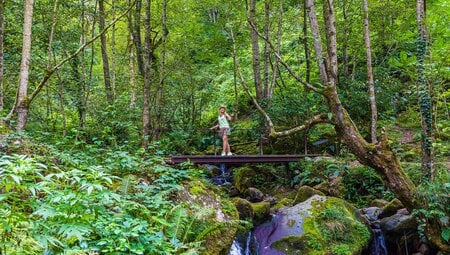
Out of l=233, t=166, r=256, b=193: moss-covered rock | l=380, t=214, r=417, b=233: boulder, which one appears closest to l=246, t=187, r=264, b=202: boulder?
l=233, t=166, r=256, b=193: moss-covered rock

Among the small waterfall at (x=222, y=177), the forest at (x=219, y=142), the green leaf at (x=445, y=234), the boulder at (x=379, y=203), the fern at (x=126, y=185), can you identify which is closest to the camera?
the forest at (x=219, y=142)

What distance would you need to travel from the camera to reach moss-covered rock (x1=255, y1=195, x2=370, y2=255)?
21.9 feet

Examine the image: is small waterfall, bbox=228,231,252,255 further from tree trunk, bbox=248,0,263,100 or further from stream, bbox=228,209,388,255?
tree trunk, bbox=248,0,263,100

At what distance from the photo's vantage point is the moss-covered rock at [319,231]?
6.69m

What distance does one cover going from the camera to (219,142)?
14484mm

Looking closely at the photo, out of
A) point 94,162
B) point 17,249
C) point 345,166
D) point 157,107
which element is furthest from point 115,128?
point 17,249

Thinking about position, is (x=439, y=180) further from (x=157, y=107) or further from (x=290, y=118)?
(x=157, y=107)

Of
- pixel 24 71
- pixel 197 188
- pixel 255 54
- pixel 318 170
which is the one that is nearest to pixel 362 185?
pixel 318 170

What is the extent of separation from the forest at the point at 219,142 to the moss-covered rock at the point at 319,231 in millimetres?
31

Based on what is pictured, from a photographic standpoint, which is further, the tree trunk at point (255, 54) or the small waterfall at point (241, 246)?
the tree trunk at point (255, 54)

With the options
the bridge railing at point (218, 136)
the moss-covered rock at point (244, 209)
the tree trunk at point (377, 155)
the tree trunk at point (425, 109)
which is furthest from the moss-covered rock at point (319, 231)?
the bridge railing at point (218, 136)

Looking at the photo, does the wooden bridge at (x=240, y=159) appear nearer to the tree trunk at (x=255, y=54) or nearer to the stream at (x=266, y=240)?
the stream at (x=266, y=240)

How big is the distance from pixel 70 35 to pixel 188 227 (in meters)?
10.8

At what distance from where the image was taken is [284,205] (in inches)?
355
